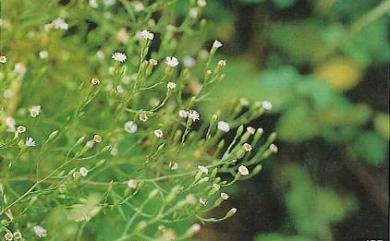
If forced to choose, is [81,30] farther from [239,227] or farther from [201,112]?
[239,227]

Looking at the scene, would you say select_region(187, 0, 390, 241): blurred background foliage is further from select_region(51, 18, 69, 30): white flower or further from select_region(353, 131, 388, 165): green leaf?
select_region(51, 18, 69, 30): white flower

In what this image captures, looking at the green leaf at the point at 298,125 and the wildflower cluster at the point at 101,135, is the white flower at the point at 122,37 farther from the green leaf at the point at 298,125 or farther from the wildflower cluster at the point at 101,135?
the green leaf at the point at 298,125

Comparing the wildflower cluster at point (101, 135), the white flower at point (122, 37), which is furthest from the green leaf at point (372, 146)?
the white flower at point (122, 37)

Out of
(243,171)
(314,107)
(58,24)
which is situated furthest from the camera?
(314,107)

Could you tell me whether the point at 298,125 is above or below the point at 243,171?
below

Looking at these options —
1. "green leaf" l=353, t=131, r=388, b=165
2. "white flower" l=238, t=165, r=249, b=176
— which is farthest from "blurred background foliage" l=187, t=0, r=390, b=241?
"white flower" l=238, t=165, r=249, b=176

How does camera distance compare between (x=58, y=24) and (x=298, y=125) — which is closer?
(x=58, y=24)

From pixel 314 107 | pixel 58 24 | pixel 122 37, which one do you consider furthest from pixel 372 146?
pixel 58 24

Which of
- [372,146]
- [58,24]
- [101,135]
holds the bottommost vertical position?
[372,146]

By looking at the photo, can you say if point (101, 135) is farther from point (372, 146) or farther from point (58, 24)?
point (372, 146)
